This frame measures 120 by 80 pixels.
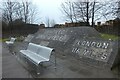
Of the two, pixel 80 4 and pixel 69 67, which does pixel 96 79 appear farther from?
pixel 80 4

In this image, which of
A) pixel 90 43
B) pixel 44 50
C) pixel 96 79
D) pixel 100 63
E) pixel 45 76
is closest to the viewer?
pixel 96 79

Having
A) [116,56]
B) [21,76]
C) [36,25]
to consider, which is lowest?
[21,76]

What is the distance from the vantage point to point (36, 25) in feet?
144

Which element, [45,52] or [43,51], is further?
[43,51]

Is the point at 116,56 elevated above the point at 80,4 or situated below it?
below

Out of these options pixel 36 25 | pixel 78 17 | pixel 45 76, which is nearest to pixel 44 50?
pixel 45 76

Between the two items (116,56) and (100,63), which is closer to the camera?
(116,56)

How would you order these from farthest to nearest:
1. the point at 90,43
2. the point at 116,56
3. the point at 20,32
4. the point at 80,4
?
the point at 20,32, the point at 80,4, the point at 90,43, the point at 116,56

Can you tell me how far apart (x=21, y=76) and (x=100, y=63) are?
10.7 ft

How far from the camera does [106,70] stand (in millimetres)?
7305

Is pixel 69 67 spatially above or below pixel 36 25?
below

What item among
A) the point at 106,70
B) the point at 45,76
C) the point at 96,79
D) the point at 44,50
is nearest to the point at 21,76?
the point at 45,76

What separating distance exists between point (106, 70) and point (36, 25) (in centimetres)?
3757

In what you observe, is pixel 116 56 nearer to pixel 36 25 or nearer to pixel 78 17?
pixel 78 17
